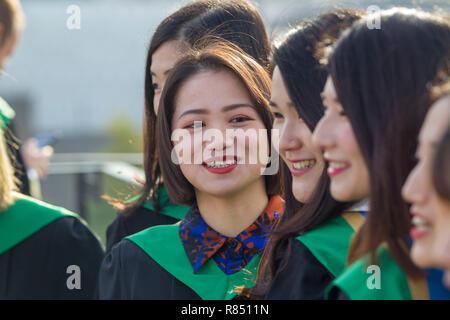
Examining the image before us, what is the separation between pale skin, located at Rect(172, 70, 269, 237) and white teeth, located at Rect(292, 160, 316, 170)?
1.13 feet

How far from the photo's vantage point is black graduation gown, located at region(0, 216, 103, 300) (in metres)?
2.44

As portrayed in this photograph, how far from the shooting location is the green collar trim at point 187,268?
2176mm

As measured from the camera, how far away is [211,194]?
7.68ft

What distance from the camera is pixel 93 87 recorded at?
70.8ft

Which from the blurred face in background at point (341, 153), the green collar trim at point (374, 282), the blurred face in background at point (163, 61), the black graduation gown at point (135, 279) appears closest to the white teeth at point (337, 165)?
the blurred face in background at point (341, 153)

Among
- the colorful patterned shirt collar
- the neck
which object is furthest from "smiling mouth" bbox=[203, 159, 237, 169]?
the colorful patterned shirt collar

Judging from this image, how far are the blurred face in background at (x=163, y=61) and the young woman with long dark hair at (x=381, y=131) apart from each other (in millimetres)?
1405

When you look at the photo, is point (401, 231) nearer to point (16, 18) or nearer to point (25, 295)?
point (25, 295)

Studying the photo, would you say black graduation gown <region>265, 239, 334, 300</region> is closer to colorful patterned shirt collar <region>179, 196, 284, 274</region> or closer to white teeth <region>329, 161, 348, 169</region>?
white teeth <region>329, 161, 348, 169</region>

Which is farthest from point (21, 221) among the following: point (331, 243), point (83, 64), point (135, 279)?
point (83, 64)

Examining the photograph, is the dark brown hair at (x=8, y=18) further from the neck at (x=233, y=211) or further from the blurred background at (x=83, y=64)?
the blurred background at (x=83, y=64)

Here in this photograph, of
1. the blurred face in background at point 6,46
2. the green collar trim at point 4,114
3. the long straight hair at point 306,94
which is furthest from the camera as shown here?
the blurred face in background at point 6,46
